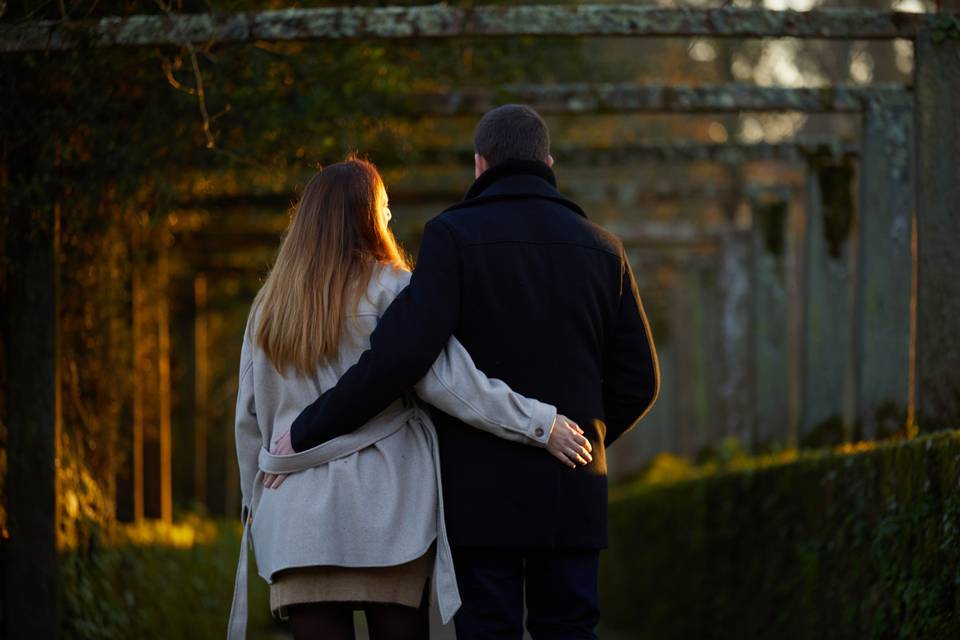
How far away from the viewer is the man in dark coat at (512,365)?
14.5 feet

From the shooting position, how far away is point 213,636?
9461mm

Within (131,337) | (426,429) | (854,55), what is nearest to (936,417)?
(426,429)

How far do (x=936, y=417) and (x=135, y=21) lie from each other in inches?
150

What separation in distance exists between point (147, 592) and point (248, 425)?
13.7 ft

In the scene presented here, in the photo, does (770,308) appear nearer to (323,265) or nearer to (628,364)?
(628,364)

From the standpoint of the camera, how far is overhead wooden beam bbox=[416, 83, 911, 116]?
9.40m

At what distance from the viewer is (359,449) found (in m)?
4.47

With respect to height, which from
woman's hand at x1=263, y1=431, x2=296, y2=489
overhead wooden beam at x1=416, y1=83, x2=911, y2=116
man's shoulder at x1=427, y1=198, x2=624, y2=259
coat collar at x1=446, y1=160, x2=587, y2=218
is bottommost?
woman's hand at x1=263, y1=431, x2=296, y2=489

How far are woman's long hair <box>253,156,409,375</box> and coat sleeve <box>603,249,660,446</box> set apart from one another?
71 centimetres

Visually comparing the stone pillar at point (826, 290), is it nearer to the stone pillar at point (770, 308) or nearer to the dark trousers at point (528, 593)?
the stone pillar at point (770, 308)

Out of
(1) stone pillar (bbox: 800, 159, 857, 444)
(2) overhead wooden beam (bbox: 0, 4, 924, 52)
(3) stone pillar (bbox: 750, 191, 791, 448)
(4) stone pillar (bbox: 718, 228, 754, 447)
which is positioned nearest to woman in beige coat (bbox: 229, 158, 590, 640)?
(2) overhead wooden beam (bbox: 0, 4, 924, 52)

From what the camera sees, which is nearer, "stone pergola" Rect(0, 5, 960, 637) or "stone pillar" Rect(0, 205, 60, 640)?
"stone pergola" Rect(0, 5, 960, 637)

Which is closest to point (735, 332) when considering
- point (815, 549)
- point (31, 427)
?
point (815, 549)

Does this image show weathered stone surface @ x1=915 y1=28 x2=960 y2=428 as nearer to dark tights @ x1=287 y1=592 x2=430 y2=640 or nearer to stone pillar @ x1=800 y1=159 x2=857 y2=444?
dark tights @ x1=287 y1=592 x2=430 y2=640
